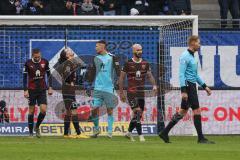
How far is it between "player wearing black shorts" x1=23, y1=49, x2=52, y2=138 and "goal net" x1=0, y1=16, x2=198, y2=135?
116 cm

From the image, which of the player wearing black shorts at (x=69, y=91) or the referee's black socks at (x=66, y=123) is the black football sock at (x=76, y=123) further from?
the referee's black socks at (x=66, y=123)

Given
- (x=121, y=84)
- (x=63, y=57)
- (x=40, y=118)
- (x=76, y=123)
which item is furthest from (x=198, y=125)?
(x=40, y=118)

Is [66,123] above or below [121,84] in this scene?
below


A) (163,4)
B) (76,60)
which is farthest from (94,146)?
(163,4)

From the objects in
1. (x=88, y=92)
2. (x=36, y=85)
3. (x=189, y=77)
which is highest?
(x=189, y=77)

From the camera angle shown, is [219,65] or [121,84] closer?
[121,84]

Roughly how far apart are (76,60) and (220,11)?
21.4ft

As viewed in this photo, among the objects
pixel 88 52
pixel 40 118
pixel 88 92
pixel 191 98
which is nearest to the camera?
pixel 191 98

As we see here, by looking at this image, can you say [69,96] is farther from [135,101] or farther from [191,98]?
[191,98]

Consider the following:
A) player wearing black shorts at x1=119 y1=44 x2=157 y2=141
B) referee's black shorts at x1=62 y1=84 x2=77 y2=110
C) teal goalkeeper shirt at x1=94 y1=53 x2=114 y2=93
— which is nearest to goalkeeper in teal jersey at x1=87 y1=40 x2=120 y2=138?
teal goalkeeper shirt at x1=94 y1=53 x2=114 y2=93

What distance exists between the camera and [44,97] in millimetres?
20516

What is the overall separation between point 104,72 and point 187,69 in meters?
2.77

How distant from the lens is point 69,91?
20.5 m

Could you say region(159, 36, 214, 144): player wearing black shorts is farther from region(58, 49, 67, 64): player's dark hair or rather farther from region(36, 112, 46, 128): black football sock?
region(36, 112, 46, 128): black football sock
